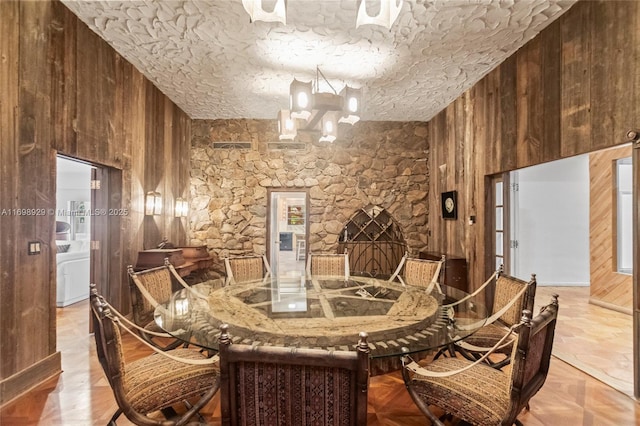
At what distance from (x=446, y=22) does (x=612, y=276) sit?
436cm

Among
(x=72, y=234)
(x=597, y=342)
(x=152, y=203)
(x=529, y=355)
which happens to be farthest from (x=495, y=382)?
(x=72, y=234)

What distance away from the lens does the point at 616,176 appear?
4.64 metres

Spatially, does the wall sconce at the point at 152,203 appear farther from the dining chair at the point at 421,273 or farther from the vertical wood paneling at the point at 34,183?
the dining chair at the point at 421,273

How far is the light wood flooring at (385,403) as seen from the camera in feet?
6.57

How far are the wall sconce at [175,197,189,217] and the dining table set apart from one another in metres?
2.49

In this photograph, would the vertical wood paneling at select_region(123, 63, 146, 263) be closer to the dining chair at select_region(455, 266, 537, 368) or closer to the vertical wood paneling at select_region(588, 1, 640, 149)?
the dining chair at select_region(455, 266, 537, 368)

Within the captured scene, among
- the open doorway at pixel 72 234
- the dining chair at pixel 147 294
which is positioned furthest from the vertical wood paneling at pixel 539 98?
the open doorway at pixel 72 234

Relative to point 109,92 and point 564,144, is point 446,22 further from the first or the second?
point 109,92

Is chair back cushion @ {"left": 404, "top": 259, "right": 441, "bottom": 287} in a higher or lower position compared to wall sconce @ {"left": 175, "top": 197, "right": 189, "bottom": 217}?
lower

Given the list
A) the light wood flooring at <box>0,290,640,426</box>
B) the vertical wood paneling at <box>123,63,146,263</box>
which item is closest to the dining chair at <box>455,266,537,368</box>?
the light wood flooring at <box>0,290,640,426</box>

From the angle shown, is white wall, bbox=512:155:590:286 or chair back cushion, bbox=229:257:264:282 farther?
A: white wall, bbox=512:155:590:286

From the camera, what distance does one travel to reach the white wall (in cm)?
607

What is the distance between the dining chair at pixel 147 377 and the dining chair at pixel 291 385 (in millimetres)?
731

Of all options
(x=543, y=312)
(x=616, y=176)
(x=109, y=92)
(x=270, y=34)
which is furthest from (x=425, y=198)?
(x=109, y=92)
